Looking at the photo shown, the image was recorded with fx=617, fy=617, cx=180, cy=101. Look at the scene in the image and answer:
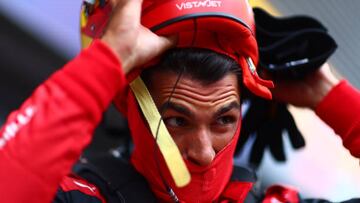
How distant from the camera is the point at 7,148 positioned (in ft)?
3.74

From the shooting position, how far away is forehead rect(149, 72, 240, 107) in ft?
4.51

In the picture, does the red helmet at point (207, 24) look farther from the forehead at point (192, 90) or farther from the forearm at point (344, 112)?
the forearm at point (344, 112)

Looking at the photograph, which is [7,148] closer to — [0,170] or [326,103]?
[0,170]

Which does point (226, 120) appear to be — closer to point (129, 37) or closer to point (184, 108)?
point (184, 108)

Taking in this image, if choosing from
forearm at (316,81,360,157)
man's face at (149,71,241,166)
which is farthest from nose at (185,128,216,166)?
forearm at (316,81,360,157)

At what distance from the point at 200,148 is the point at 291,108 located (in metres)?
0.64

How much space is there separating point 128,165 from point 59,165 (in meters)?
0.45

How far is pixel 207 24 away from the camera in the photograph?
1.35 m

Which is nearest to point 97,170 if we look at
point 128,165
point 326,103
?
point 128,165

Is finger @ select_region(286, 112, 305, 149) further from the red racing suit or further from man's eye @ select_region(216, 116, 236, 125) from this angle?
the red racing suit

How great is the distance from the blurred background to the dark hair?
78 centimetres

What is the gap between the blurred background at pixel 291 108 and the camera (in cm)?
238

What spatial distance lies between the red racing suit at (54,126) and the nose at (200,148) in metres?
0.26

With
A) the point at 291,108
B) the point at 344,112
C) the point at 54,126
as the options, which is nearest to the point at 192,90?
the point at 54,126
